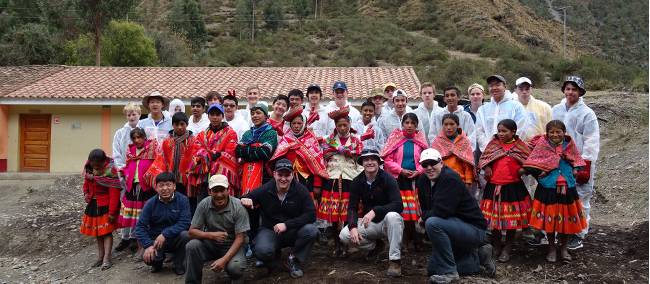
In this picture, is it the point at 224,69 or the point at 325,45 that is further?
the point at 325,45

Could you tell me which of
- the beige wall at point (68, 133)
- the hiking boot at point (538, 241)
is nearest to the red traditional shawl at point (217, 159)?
the hiking boot at point (538, 241)

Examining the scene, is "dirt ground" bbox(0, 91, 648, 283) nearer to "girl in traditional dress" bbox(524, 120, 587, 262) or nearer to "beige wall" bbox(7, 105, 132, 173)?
"girl in traditional dress" bbox(524, 120, 587, 262)

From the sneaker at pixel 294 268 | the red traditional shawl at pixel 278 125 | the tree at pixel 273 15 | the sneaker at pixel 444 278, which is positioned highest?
the tree at pixel 273 15

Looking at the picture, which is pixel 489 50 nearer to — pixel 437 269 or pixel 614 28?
pixel 614 28

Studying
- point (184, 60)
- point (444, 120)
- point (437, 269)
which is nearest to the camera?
point (437, 269)

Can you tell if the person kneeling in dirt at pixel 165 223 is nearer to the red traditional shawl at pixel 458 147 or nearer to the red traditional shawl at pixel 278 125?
the red traditional shawl at pixel 278 125

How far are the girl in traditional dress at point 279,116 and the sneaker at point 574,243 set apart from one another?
3.31 metres

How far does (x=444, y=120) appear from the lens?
545cm

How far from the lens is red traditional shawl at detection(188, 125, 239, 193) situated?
5.51 metres

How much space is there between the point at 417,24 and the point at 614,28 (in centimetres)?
→ 1989

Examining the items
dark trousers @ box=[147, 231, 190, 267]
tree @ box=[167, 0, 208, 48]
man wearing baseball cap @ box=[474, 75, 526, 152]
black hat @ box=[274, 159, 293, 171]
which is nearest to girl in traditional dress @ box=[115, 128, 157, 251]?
dark trousers @ box=[147, 231, 190, 267]

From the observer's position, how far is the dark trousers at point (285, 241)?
4.99 m

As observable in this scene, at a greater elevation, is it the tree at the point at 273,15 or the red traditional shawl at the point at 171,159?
the tree at the point at 273,15

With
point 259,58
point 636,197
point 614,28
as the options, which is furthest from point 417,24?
point 636,197
